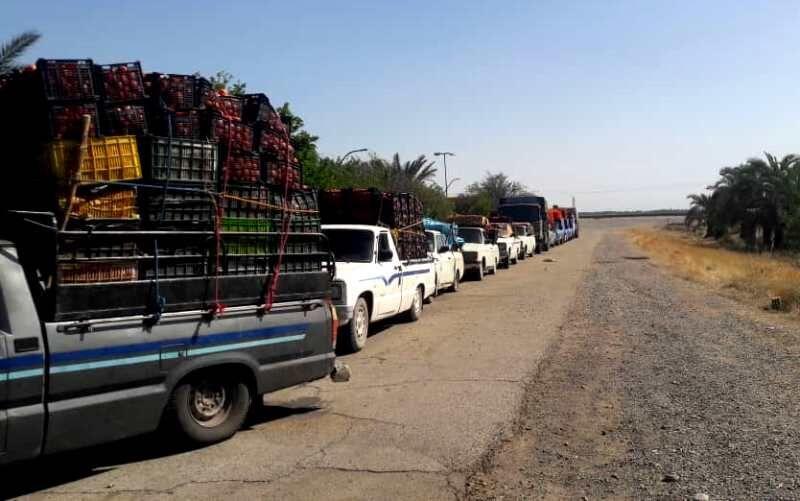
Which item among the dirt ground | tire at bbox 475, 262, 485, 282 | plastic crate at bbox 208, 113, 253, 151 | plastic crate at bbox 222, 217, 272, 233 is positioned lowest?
the dirt ground

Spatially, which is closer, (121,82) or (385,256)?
(121,82)

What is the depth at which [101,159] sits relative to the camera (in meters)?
Answer: 6.00

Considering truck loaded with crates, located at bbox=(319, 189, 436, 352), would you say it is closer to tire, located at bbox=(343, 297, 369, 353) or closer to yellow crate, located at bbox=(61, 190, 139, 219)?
tire, located at bbox=(343, 297, 369, 353)

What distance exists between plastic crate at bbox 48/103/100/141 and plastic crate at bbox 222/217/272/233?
1.35 meters

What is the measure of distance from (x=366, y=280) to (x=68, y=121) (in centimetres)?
653

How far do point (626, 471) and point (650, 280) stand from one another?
63.0 feet

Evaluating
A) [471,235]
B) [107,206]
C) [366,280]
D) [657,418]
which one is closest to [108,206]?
[107,206]

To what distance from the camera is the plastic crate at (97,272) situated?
557cm

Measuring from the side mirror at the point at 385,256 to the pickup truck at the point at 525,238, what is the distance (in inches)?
993

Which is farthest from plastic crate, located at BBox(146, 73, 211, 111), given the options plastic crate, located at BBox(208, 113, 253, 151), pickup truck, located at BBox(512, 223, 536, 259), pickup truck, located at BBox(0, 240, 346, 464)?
pickup truck, located at BBox(512, 223, 536, 259)

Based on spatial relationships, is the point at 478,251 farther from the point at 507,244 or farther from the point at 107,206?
the point at 107,206

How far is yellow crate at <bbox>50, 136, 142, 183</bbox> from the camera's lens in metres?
5.86

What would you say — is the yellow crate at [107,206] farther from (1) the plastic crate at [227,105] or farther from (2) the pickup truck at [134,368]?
(1) the plastic crate at [227,105]

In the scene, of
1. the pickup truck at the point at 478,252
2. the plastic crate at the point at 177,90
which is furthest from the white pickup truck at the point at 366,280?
the pickup truck at the point at 478,252
